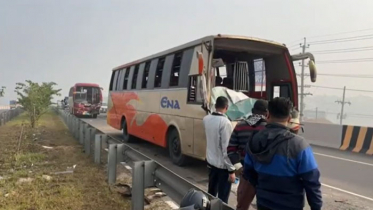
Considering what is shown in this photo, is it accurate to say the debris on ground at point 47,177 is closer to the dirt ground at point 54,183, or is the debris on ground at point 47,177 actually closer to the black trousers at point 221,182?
the dirt ground at point 54,183

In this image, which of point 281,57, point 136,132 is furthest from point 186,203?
point 136,132

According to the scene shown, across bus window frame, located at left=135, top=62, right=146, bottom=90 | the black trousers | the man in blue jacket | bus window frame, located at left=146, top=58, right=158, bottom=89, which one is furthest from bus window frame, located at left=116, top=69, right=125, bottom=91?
the man in blue jacket

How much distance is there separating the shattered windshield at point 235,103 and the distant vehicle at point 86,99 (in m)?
25.2

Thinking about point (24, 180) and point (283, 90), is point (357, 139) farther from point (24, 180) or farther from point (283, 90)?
point (24, 180)

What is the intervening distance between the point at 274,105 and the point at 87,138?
23.6ft

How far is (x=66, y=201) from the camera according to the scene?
489 centimetres

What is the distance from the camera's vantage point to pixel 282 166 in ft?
7.89

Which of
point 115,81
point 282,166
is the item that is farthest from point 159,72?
point 282,166

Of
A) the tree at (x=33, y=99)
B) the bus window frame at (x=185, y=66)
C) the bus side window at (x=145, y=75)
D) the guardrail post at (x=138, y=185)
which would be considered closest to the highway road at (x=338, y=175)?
the guardrail post at (x=138, y=185)

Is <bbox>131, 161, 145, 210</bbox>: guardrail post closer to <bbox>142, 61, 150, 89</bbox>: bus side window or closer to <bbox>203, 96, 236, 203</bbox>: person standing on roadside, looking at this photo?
<bbox>203, 96, 236, 203</bbox>: person standing on roadside

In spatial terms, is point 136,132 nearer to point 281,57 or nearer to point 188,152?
point 188,152

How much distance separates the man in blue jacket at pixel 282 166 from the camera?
2.36 m

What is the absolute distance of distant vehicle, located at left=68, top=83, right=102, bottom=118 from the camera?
3023cm

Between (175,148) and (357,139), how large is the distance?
26.3ft
